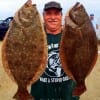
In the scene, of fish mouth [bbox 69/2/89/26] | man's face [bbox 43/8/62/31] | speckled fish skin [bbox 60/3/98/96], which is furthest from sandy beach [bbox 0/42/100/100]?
fish mouth [bbox 69/2/89/26]

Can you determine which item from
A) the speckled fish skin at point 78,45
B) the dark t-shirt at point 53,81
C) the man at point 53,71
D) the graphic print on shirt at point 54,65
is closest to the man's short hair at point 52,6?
the man at point 53,71

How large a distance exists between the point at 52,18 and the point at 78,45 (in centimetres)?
108

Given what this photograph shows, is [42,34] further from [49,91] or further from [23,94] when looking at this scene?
[49,91]

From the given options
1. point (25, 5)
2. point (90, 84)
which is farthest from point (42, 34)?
point (90, 84)

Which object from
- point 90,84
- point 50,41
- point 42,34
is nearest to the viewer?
point 42,34

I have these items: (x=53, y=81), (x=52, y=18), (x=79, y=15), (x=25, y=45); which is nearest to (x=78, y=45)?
(x=79, y=15)

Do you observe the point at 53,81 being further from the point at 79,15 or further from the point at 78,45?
the point at 79,15

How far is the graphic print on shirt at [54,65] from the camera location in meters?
6.70

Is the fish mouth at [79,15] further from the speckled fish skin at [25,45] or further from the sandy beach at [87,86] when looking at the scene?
the sandy beach at [87,86]

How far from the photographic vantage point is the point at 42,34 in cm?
538

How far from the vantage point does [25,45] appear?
5.37 m

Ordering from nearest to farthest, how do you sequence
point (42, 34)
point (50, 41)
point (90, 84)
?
point (42, 34) < point (50, 41) < point (90, 84)

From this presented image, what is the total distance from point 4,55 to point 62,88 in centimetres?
182

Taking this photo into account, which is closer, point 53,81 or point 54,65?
point 54,65
